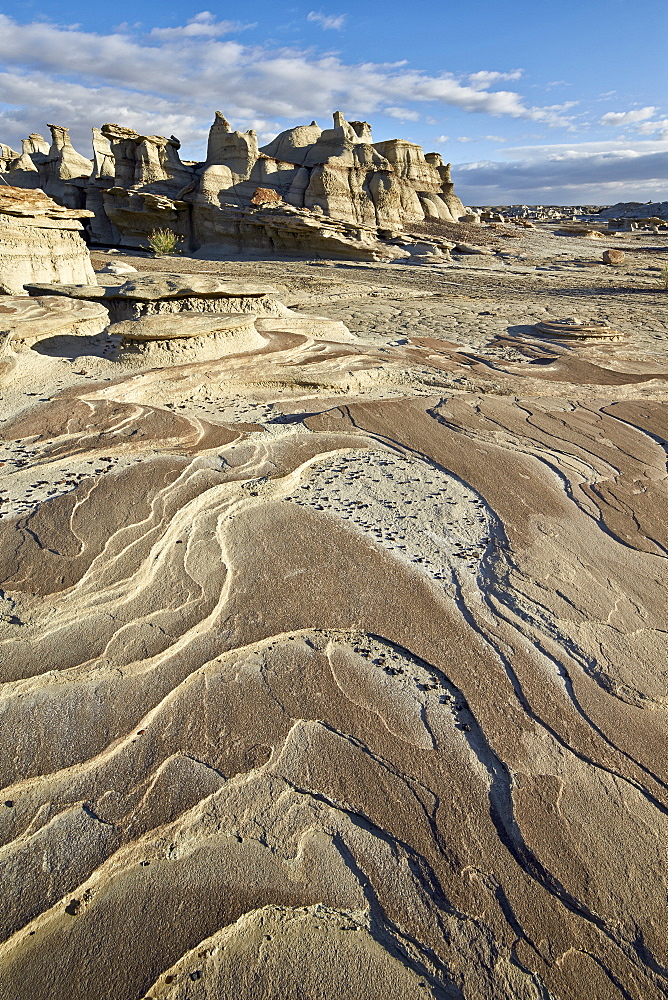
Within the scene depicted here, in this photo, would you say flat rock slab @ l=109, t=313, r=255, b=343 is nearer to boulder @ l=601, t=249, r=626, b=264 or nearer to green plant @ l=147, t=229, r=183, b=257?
green plant @ l=147, t=229, r=183, b=257

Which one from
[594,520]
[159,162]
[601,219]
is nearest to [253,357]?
[594,520]

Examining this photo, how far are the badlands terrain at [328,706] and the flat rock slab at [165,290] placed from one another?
6.38 feet

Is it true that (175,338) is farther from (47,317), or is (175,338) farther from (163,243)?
→ (163,243)

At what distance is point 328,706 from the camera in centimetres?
211

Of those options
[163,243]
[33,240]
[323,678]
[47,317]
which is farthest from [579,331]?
[163,243]

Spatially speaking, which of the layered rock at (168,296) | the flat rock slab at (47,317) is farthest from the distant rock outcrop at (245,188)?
the flat rock slab at (47,317)

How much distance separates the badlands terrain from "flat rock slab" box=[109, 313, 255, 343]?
116 centimetres

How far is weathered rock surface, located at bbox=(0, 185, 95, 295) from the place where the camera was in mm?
7977

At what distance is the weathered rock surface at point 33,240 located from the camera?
798 centimetres

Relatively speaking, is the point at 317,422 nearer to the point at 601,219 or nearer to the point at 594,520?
the point at 594,520

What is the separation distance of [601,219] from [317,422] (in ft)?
180

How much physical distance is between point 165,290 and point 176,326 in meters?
0.71

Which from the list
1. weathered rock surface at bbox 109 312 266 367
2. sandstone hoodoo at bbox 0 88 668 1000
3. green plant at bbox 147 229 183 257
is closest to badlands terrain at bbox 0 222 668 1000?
sandstone hoodoo at bbox 0 88 668 1000

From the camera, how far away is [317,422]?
4.54m
